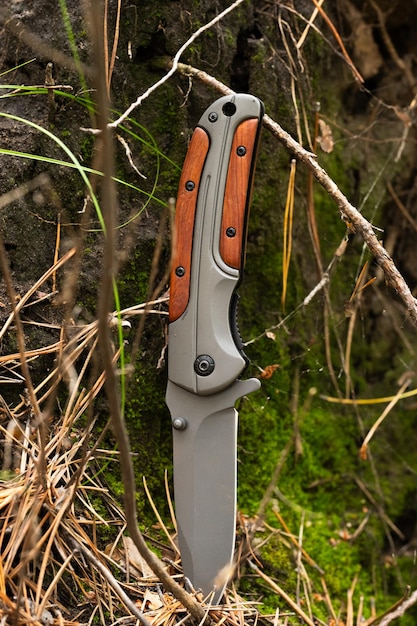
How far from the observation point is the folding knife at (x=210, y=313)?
167 cm

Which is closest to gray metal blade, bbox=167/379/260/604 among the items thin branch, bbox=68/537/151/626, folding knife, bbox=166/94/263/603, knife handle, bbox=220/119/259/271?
folding knife, bbox=166/94/263/603

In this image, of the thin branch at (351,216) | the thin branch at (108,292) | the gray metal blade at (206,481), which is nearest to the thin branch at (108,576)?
the thin branch at (108,292)

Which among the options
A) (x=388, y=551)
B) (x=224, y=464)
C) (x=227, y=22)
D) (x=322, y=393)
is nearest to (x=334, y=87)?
(x=227, y=22)

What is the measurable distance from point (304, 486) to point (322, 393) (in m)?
0.32

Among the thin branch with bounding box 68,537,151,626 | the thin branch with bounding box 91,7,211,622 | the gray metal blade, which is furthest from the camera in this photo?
the gray metal blade

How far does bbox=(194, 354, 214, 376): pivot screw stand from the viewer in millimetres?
1688

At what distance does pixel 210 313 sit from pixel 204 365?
0.43 ft

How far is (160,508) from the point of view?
182 cm

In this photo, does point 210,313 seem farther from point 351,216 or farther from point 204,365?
point 351,216

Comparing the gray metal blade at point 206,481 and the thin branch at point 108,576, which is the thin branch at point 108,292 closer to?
the thin branch at point 108,576

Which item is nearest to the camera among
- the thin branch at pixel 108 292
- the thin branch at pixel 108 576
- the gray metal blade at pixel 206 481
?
the thin branch at pixel 108 292

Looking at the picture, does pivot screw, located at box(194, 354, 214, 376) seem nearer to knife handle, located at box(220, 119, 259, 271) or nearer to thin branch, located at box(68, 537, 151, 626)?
knife handle, located at box(220, 119, 259, 271)

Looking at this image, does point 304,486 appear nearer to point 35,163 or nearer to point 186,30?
point 35,163

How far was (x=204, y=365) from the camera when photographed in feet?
5.55
